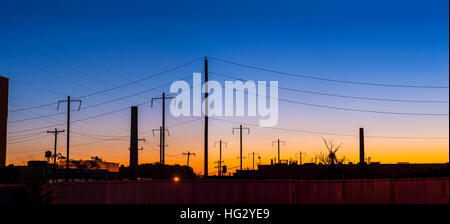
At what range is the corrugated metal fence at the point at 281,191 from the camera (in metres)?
42.1

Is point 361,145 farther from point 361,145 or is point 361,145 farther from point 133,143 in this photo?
point 133,143

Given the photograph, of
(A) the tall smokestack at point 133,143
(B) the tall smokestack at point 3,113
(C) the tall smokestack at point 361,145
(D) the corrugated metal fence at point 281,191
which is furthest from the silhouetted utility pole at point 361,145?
(B) the tall smokestack at point 3,113

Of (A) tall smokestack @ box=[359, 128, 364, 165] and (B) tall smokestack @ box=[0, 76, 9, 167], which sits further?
(A) tall smokestack @ box=[359, 128, 364, 165]

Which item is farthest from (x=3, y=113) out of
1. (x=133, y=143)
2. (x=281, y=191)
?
(x=281, y=191)

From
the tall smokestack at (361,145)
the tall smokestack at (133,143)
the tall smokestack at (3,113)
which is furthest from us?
the tall smokestack at (361,145)

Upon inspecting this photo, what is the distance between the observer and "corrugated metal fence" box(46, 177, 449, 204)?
1657 inches

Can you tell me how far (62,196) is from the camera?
37188mm

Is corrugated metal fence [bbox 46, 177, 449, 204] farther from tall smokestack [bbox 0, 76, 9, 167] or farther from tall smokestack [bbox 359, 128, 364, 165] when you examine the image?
tall smokestack [bbox 359, 128, 364, 165]

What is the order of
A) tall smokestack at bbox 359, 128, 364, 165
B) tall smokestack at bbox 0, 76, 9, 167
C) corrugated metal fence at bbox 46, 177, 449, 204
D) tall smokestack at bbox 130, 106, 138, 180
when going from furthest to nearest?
tall smokestack at bbox 359, 128, 364, 165 → tall smokestack at bbox 0, 76, 9, 167 → tall smokestack at bbox 130, 106, 138, 180 → corrugated metal fence at bbox 46, 177, 449, 204

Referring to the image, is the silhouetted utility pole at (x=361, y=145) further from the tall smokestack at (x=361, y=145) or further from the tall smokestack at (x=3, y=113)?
the tall smokestack at (x=3, y=113)

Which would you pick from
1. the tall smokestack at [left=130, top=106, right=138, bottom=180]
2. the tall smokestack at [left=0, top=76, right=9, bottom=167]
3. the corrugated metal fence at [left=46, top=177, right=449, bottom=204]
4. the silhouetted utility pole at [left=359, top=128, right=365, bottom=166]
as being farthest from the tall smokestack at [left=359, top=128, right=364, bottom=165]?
the tall smokestack at [left=0, top=76, right=9, bottom=167]

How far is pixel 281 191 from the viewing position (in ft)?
139
